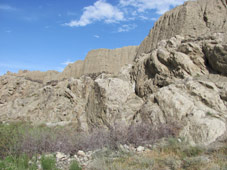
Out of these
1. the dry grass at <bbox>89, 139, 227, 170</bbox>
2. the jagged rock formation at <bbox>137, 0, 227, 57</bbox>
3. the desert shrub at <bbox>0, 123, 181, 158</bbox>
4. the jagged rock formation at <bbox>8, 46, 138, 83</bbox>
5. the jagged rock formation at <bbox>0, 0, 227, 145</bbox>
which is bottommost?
the dry grass at <bbox>89, 139, 227, 170</bbox>

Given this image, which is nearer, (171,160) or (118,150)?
(171,160)

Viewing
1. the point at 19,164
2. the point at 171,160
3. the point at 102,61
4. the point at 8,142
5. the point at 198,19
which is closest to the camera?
the point at 171,160

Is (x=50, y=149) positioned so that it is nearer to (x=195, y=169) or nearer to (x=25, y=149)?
(x=25, y=149)

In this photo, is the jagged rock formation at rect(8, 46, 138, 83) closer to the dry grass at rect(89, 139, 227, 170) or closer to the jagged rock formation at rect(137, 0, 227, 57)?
the jagged rock formation at rect(137, 0, 227, 57)

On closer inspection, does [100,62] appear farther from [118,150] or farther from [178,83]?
[118,150]

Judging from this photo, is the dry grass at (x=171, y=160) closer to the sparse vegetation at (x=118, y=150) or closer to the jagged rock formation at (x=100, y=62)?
the sparse vegetation at (x=118, y=150)

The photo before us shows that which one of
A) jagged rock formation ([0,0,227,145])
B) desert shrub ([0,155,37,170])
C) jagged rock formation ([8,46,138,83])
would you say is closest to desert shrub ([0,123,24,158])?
desert shrub ([0,155,37,170])

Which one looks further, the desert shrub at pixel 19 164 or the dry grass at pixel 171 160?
the desert shrub at pixel 19 164

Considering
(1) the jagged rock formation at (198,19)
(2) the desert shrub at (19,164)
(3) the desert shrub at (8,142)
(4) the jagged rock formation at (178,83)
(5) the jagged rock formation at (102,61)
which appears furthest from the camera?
(5) the jagged rock formation at (102,61)

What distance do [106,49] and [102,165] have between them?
2024 inches

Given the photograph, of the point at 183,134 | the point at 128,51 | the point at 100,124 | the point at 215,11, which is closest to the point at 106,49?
the point at 128,51

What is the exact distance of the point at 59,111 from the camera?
2334 centimetres

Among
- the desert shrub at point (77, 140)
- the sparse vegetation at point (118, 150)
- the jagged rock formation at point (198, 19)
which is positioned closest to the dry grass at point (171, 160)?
the sparse vegetation at point (118, 150)

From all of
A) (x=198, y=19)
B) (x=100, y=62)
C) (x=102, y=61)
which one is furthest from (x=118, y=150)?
(x=102, y=61)
